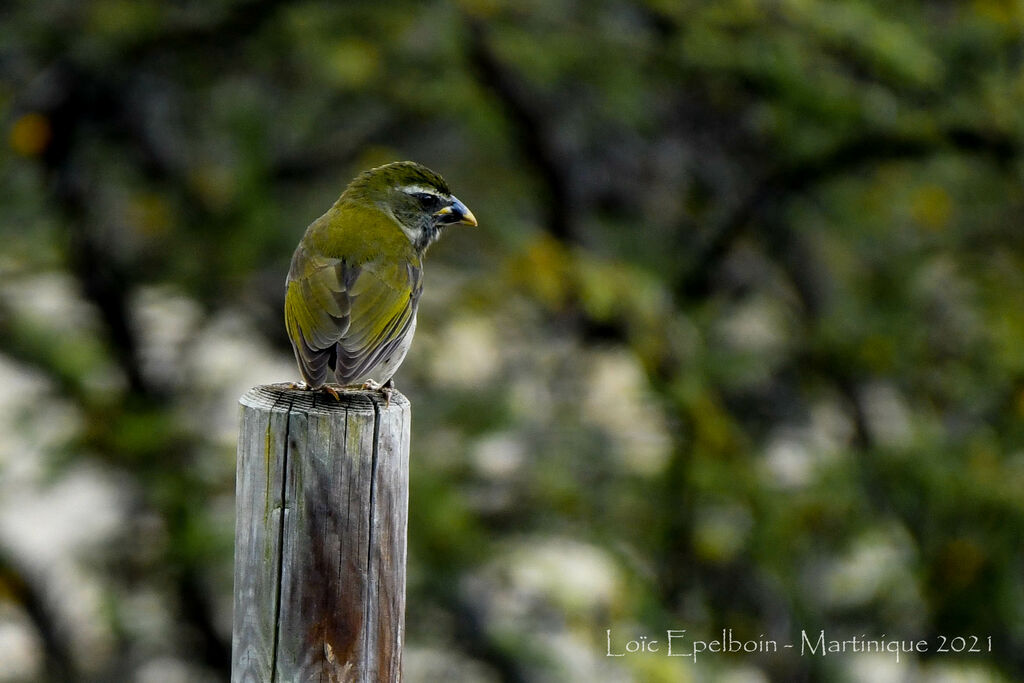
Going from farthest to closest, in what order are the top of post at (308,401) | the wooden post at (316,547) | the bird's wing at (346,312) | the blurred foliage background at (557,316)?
the blurred foliage background at (557,316), the bird's wing at (346,312), the top of post at (308,401), the wooden post at (316,547)

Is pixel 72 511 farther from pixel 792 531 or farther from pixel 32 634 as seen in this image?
pixel 792 531

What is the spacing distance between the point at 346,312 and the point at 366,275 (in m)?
0.30

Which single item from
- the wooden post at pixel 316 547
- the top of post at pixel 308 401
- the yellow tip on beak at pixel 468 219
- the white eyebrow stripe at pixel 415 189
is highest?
the white eyebrow stripe at pixel 415 189

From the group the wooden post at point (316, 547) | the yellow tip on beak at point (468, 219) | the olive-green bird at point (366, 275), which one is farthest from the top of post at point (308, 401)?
the yellow tip on beak at point (468, 219)

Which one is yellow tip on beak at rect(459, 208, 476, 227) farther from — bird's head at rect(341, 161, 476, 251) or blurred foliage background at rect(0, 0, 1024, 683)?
blurred foliage background at rect(0, 0, 1024, 683)

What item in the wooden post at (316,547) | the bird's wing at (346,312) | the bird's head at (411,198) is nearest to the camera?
the wooden post at (316,547)

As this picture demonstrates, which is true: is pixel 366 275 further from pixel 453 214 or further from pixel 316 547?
pixel 316 547

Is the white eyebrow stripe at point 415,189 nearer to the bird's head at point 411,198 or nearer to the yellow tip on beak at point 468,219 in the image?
the bird's head at point 411,198

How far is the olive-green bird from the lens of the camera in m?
4.03

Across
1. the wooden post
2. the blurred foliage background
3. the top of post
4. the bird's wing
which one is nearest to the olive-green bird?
the bird's wing

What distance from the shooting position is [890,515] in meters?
7.75

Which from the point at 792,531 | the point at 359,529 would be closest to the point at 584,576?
the point at 792,531

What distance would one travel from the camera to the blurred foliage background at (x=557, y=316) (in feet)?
21.8

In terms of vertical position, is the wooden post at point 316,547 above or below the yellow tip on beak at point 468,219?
below
